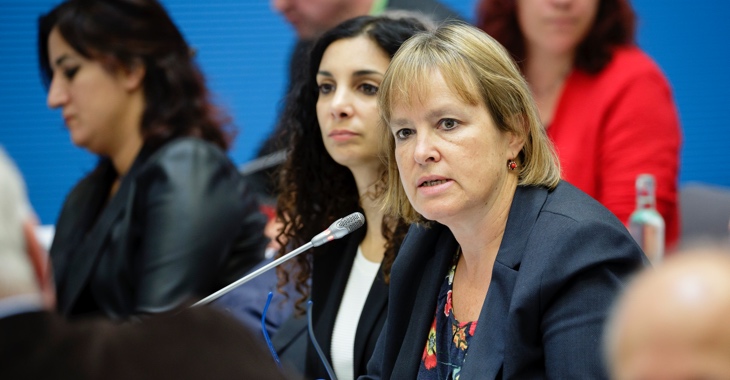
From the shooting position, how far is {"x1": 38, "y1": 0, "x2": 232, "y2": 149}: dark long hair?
3539 mm

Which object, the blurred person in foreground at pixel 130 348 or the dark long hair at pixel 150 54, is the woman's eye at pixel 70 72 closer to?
the dark long hair at pixel 150 54

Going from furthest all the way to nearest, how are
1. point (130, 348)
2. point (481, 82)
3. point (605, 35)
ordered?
point (605, 35), point (481, 82), point (130, 348)

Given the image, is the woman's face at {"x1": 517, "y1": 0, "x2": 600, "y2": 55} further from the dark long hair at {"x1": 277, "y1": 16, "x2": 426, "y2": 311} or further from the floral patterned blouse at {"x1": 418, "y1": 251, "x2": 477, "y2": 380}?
the floral patterned blouse at {"x1": 418, "y1": 251, "x2": 477, "y2": 380}

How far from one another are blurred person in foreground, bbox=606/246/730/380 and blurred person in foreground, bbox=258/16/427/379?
157 centimetres

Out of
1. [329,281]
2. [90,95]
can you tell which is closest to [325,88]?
[329,281]

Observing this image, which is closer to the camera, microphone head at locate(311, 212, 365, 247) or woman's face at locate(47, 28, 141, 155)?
microphone head at locate(311, 212, 365, 247)

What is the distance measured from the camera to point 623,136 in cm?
308

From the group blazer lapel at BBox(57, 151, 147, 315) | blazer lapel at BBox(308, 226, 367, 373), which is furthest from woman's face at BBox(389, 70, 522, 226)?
blazer lapel at BBox(57, 151, 147, 315)

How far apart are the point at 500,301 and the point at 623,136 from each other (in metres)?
1.35

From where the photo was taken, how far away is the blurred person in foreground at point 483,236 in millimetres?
1787

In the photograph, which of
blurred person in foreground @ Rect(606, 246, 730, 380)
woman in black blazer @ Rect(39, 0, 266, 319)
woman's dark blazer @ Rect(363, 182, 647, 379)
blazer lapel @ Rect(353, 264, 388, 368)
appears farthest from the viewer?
woman in black blazer @ Rect(39, 0, 266, 319)

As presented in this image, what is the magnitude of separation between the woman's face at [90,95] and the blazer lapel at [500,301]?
198 centimetres

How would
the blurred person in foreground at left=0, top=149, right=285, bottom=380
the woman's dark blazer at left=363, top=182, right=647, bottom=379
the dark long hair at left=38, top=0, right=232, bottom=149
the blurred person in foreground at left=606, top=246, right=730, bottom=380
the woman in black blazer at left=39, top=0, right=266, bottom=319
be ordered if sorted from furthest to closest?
the dark long hair at left=38, top=0, right=232, bottom=149 < the woman in black blazer at left=39, top=0, right=266, bottom=319 < the woman's dark blazer at left=363, top=182, right=647, bottom=379 < the blurred person in foreground at left=0, top=149, right=285, bottom=380 < the blurred person in foreground at left=606, top=246, right=730, bottom=380

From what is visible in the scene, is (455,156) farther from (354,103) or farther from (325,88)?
(325,88)
